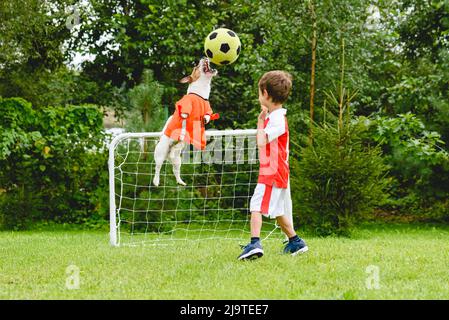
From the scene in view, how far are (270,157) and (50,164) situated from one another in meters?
5.99

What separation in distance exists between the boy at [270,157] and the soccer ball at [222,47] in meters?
0.43

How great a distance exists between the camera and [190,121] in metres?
5.45

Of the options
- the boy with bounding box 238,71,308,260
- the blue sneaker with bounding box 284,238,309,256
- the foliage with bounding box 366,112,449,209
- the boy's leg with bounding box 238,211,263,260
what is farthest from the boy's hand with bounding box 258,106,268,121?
the foliage with bounding box 366,112,449,209

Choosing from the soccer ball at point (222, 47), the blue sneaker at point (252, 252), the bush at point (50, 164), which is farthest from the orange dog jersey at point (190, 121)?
the bush at point (50, 164)

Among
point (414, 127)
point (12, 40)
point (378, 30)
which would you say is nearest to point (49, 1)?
point (12, 40)

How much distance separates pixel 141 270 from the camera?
17.6 ft

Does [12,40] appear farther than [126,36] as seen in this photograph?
No

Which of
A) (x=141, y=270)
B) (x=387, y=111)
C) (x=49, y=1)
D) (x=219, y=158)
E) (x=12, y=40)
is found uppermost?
(x=49, y=1)

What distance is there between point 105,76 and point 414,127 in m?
6.84

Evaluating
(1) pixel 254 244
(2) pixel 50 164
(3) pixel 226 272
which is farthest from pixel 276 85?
(2) pixel 50 164

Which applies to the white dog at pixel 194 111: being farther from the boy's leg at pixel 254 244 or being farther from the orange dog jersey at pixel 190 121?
the boy's leg at pixel 254 244

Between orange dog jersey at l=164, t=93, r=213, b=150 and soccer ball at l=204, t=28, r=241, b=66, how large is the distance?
0.37 m

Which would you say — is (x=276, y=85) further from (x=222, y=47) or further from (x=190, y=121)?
(x=190, y=121)

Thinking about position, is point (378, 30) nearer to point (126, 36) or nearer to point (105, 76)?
point (126, 36)
